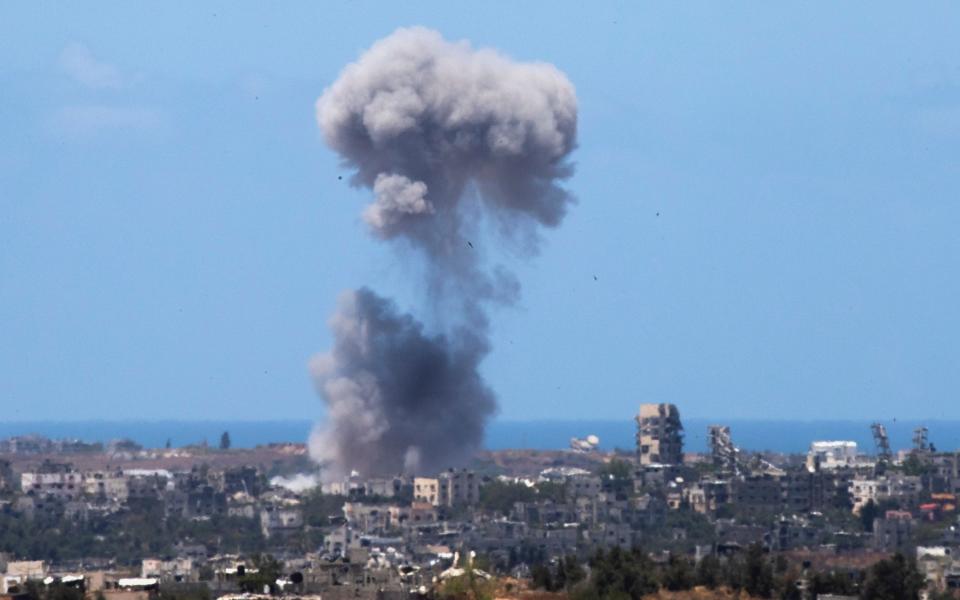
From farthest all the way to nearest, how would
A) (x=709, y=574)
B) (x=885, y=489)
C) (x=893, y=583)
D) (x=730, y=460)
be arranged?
(x=730, y=460) < (x=885, y=489) < (x=709, y=574) < (x=893, y=583)

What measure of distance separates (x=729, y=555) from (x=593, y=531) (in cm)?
1663

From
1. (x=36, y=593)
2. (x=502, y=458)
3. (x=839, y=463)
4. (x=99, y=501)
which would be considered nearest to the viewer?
(x=36, y=593)

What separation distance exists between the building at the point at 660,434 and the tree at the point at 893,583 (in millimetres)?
59802

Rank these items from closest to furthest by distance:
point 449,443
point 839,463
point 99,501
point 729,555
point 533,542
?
1. point 729,555
2. point 533,542
3. point 449,443
4. point 99,501
5. point 839,463

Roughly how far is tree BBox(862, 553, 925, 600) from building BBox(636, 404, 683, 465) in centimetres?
5980

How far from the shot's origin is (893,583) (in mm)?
61000

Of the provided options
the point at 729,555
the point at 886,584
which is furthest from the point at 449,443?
the point at 886,584

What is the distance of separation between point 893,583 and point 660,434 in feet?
207

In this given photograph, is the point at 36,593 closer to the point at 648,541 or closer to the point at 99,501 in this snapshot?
the point at 648,541

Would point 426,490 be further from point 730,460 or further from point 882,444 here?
point 882,444

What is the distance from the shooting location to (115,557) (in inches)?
3533

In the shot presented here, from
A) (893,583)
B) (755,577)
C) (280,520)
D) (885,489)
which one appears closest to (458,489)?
(280,520)

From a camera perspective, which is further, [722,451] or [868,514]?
[722,451]

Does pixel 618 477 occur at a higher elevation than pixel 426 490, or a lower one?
higher
